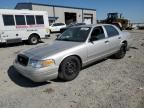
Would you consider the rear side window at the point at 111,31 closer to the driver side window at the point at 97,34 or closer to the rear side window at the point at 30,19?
the driver side window at the point at 97,34

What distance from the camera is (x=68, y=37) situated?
5684 mm

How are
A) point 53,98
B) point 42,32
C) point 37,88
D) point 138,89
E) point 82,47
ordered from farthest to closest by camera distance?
1. point 42,32
2. point 82,47
3. point 37,88
4. point 138,89
5. point 53,98

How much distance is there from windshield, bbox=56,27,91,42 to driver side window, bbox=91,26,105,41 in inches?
8.4

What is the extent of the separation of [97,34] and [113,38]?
36.6 inches

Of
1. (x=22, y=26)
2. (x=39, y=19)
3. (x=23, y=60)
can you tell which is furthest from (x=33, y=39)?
(x=23, y=60)

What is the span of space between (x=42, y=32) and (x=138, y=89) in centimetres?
998

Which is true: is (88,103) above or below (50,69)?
below

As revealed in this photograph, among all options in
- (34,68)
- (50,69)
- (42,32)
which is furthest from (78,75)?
(42,32)

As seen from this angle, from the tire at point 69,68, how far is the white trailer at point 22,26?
25.2 ft

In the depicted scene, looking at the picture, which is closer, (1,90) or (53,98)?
(53,98)

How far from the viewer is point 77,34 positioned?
5.53m

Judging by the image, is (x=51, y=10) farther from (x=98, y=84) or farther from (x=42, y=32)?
(x=98, y=84)

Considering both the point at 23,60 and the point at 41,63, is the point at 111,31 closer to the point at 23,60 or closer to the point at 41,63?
the point at 41,63

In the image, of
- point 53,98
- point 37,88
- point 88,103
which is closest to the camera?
point 88,103
